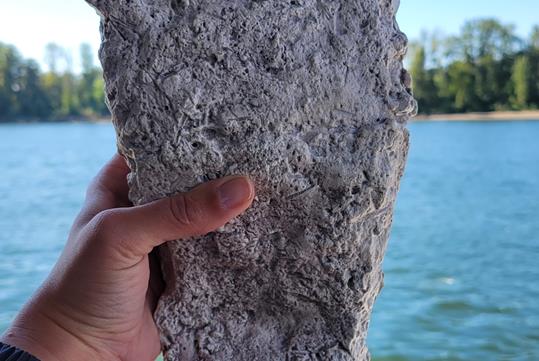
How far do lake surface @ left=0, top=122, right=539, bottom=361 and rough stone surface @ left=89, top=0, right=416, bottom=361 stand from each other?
205cm

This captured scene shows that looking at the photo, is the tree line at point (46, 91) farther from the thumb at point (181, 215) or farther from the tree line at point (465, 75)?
the thumb at point (181, 215)

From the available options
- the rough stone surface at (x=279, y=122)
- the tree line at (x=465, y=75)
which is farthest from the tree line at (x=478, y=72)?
the rough stone surface at (x=279, y=122)

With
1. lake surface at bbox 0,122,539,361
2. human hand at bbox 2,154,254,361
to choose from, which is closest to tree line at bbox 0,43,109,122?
lake surface at bbox 0,122,539,361

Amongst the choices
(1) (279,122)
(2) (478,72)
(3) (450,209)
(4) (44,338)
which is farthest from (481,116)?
(4) (44,338)

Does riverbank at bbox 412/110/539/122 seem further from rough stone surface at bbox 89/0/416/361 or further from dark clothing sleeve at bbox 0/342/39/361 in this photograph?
dark clothing sleeve at bbox 0/342/39/361

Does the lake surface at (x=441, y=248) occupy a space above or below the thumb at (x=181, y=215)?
below

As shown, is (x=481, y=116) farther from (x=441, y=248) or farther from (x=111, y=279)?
(x=111, y=279)

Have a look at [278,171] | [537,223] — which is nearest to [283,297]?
[278,171]

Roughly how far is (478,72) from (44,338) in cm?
1549

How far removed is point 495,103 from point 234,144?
1616cm

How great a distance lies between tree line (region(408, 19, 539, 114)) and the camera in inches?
568

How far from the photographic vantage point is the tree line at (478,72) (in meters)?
14.4

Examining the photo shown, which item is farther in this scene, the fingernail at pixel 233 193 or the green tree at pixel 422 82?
the green tree at pixel 422 82

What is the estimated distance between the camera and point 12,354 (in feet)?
2.32
